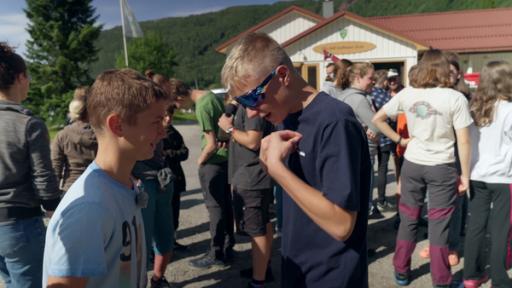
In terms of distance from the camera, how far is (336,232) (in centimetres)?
158

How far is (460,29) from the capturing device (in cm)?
2423

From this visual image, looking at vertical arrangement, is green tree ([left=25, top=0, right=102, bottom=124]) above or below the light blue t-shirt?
above

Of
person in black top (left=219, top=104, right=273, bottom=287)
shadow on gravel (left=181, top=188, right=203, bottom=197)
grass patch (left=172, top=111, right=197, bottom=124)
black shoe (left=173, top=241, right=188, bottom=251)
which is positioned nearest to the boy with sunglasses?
person in black top (left=219, top=104, right=273, bottom=287)

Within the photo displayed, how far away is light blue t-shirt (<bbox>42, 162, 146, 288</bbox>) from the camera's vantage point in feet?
4.63

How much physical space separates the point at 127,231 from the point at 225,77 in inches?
30.3

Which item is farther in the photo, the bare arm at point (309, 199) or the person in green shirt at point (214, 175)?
the person in green shirt at point (214, 175)

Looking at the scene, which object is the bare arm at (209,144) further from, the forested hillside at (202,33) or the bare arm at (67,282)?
the forested hillside at (202,33)

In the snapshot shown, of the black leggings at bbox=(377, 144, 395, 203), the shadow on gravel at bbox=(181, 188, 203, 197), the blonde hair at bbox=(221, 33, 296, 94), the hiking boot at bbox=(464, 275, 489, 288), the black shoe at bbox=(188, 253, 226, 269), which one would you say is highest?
the blonde hair at bbox=(221, 33, 296, 94)

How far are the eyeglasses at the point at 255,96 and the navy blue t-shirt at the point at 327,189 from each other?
0.58 ft

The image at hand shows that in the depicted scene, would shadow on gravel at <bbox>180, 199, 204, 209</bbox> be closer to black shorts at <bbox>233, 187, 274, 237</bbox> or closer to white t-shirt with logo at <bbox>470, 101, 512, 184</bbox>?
black shorts at <bbox>233, 187, 274, 237</bbox>

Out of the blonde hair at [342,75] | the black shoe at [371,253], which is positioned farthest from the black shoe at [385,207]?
the blonde hair at [342,75]

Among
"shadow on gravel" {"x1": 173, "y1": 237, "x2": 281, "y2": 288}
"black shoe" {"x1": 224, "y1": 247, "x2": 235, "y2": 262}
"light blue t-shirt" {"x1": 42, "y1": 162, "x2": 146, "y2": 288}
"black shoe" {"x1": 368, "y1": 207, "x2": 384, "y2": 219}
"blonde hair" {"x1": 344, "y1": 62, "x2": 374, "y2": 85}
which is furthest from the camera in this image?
"black shoe" {"x1": 368, "y1": 207, "x2": 384, "y2": 219}

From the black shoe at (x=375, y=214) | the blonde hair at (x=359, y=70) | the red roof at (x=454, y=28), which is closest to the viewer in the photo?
the blonde hair at (x=359, y=70)

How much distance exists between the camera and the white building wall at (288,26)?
26641mm
